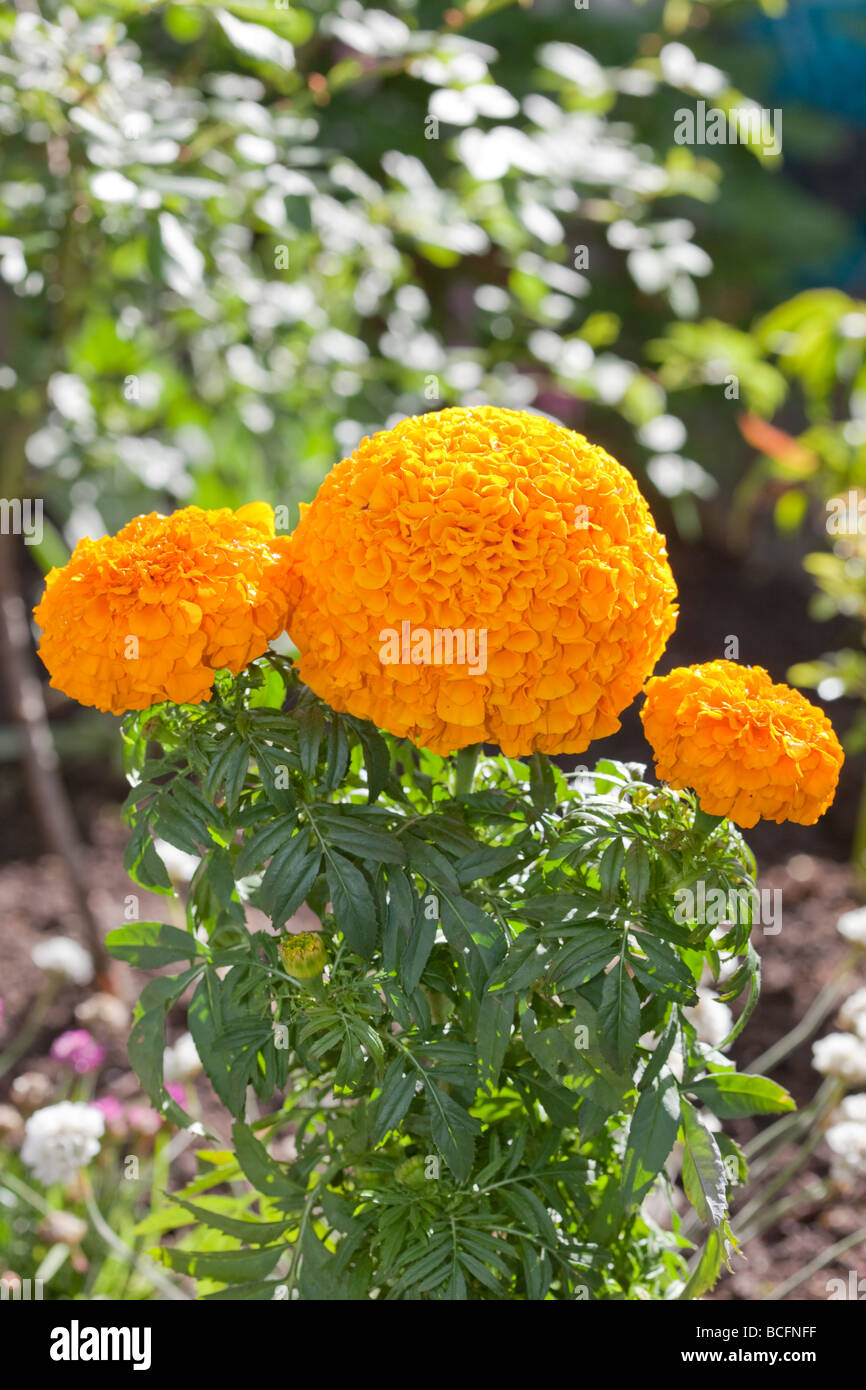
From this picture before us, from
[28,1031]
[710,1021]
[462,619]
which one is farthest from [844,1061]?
[28,1031]

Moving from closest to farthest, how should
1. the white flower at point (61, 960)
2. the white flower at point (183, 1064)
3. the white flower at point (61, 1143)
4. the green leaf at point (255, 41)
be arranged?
the green leaf at point (255, 41) → the white flower at point (61, 1143) → the white flower at point (183, 1064) → the white flower at point (61, 960)

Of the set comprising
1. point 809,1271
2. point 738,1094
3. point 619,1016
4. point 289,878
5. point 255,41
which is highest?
point 255,41

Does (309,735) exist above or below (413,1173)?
above

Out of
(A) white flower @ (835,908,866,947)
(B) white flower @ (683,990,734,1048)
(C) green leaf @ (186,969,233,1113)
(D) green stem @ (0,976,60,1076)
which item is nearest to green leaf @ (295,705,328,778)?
(C) green leaf @ (186,969,233,1113)

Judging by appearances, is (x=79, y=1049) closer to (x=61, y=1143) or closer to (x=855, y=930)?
(x=61, y=1143)

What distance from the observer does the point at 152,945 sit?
1.27 metres

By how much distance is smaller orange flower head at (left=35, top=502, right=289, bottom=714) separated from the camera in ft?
3.29

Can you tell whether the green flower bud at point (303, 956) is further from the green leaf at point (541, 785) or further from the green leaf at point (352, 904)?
the green leaf at point (541, 785)

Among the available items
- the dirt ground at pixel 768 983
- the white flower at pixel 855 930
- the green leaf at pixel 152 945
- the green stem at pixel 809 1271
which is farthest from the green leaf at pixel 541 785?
the dirt ground at pixel 768 983

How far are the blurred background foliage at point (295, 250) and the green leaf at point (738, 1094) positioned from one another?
964 mm

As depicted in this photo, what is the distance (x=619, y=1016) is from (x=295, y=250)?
5.41 feet

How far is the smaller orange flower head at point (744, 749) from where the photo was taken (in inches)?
39.2

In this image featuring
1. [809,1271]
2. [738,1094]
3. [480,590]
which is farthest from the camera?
[809,1271]

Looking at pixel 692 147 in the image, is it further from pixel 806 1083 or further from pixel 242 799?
pixel 242 799
